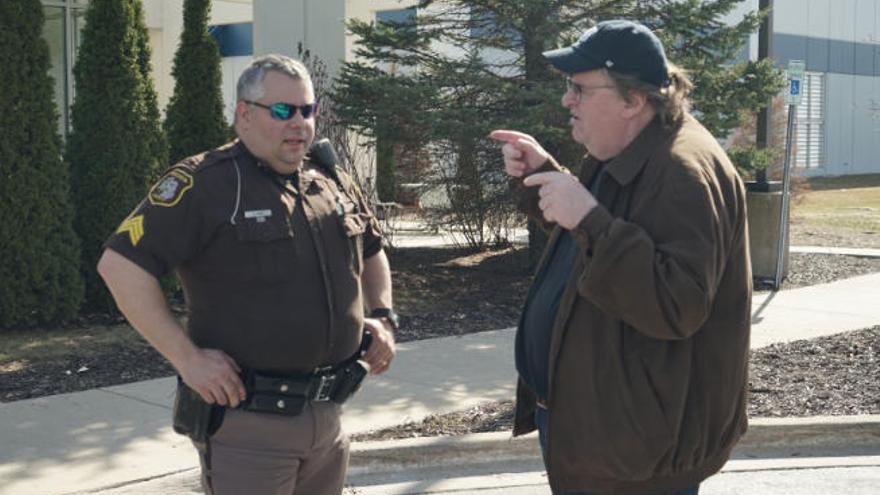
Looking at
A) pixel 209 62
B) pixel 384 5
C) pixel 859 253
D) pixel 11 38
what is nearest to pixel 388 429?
pixel 11 38

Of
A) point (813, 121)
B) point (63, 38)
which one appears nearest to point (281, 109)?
point (63, 38)

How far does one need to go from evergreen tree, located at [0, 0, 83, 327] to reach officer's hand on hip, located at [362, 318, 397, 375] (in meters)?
6.66

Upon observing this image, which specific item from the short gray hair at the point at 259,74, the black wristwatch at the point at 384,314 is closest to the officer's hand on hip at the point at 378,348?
the black wristwatch at the point at 384,314

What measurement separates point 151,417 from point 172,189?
387 centimetres

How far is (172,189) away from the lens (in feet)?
10.8

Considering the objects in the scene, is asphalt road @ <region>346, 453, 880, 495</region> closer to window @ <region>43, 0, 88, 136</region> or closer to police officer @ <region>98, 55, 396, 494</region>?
police officer @ <region>98, 55, 396, 494</region>

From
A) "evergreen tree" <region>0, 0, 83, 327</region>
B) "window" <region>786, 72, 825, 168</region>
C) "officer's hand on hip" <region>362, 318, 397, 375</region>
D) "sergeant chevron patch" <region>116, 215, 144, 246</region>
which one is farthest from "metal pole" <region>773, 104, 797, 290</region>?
"window" <region>786, 72, 825, 168</region>

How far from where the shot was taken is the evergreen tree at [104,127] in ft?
34.0

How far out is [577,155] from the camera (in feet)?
40.2

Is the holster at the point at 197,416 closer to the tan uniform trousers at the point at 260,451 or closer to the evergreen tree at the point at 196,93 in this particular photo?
the tan uniform trousers at the point at 260,451

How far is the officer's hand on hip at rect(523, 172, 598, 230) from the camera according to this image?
2.93m

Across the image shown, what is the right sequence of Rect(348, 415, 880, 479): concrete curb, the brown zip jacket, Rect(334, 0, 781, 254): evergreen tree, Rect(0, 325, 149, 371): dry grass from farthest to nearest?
Rect(334, 0, 781, 254): evergreen tree
Rect(0, 325, 149, 371): dry grass
Rect(348, 415, 880, 479): concrete curb
the brown zip jacket

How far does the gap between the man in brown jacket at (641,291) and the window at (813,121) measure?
46661mm

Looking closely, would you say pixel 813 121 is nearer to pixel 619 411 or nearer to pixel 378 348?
pixel 378 348
